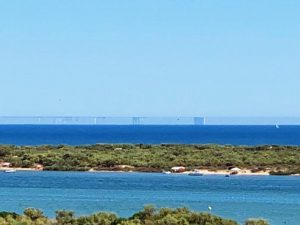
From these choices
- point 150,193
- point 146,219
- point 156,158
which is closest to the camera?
point 146,219

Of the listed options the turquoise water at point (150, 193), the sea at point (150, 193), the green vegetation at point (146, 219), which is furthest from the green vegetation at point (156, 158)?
the green vegetation at point (146, 219)

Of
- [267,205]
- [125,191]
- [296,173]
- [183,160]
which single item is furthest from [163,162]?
[267,205]

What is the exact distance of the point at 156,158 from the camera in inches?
3696

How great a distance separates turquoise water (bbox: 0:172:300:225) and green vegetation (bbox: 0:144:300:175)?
17.2 ft

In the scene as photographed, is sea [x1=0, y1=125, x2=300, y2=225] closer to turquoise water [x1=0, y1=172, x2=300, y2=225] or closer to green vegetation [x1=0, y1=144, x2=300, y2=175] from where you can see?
turquoise water [x1=0, y1=172, x2=300, y2=225]

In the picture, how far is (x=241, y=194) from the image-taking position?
6450cm

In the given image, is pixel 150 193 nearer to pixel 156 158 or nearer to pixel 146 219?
pixel 146 219

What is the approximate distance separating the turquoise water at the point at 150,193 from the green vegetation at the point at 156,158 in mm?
5250

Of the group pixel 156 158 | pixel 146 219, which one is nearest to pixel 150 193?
pixel 146 219

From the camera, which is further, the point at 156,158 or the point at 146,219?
the point at 156,158

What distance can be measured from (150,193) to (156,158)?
96.3ft

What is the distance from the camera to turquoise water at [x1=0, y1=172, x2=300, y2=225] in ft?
177

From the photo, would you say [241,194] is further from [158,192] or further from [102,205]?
[102,205]

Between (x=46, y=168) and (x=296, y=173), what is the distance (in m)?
25.0
